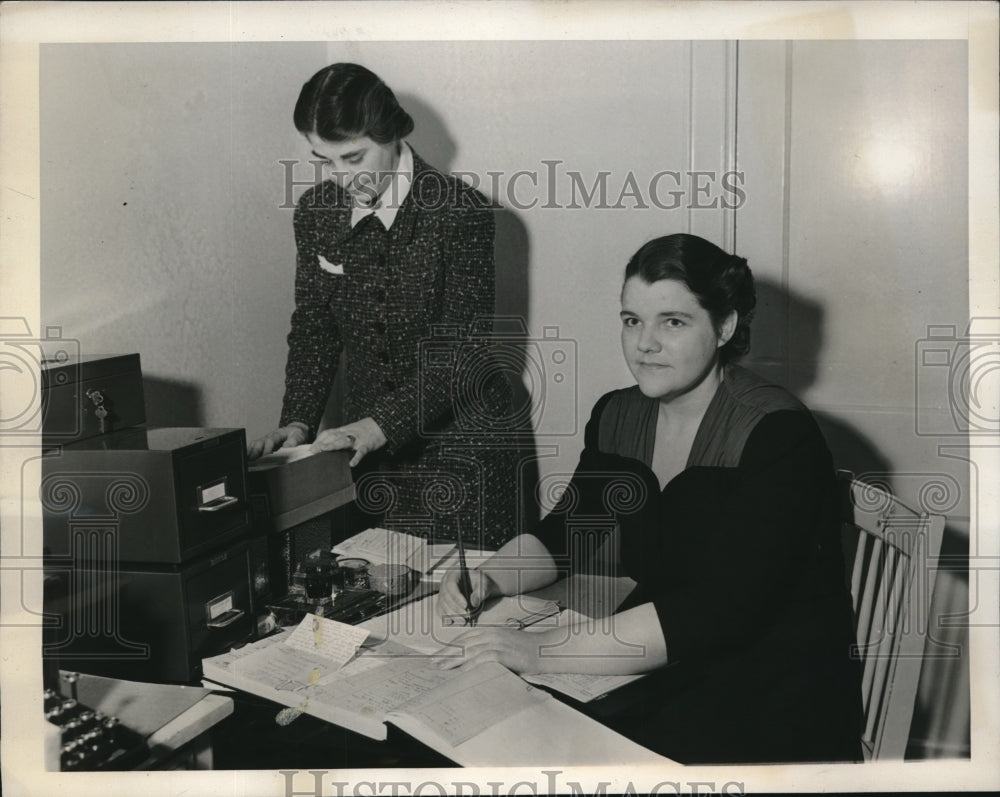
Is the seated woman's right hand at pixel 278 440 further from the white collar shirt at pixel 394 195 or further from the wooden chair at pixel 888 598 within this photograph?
the wooden chair at pixel 888 598

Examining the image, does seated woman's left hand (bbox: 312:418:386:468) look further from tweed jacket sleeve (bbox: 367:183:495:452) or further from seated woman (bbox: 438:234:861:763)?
seated woman (bbox: 438:234:861:763)

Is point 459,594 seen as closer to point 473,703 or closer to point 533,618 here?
point 533,618

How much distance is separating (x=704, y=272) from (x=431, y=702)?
859 mm

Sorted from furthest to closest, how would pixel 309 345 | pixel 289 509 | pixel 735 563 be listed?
1. pixel 309 345
2. pixel 289 509
3. pixel 735 563

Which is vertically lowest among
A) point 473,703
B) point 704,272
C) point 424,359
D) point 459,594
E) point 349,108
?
point 473,703

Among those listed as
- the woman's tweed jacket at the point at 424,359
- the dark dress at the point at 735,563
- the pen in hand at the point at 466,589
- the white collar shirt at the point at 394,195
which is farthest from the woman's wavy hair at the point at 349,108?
the pen in hand at the point at 466,589

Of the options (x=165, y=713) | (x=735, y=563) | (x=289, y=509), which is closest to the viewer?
(x=165, y=713)

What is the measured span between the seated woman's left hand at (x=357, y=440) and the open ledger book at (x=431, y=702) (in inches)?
14.8

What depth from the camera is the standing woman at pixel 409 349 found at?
165 cm

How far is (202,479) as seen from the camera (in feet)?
4.62

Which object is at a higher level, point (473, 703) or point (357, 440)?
point (357, 440)

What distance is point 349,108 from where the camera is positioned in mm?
1619

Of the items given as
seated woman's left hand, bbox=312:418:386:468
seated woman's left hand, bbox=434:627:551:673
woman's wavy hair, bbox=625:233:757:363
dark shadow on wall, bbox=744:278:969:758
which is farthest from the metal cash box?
dark shadow on wall, bbox=744:278:969:758

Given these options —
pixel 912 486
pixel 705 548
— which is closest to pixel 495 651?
pixel 705 548
